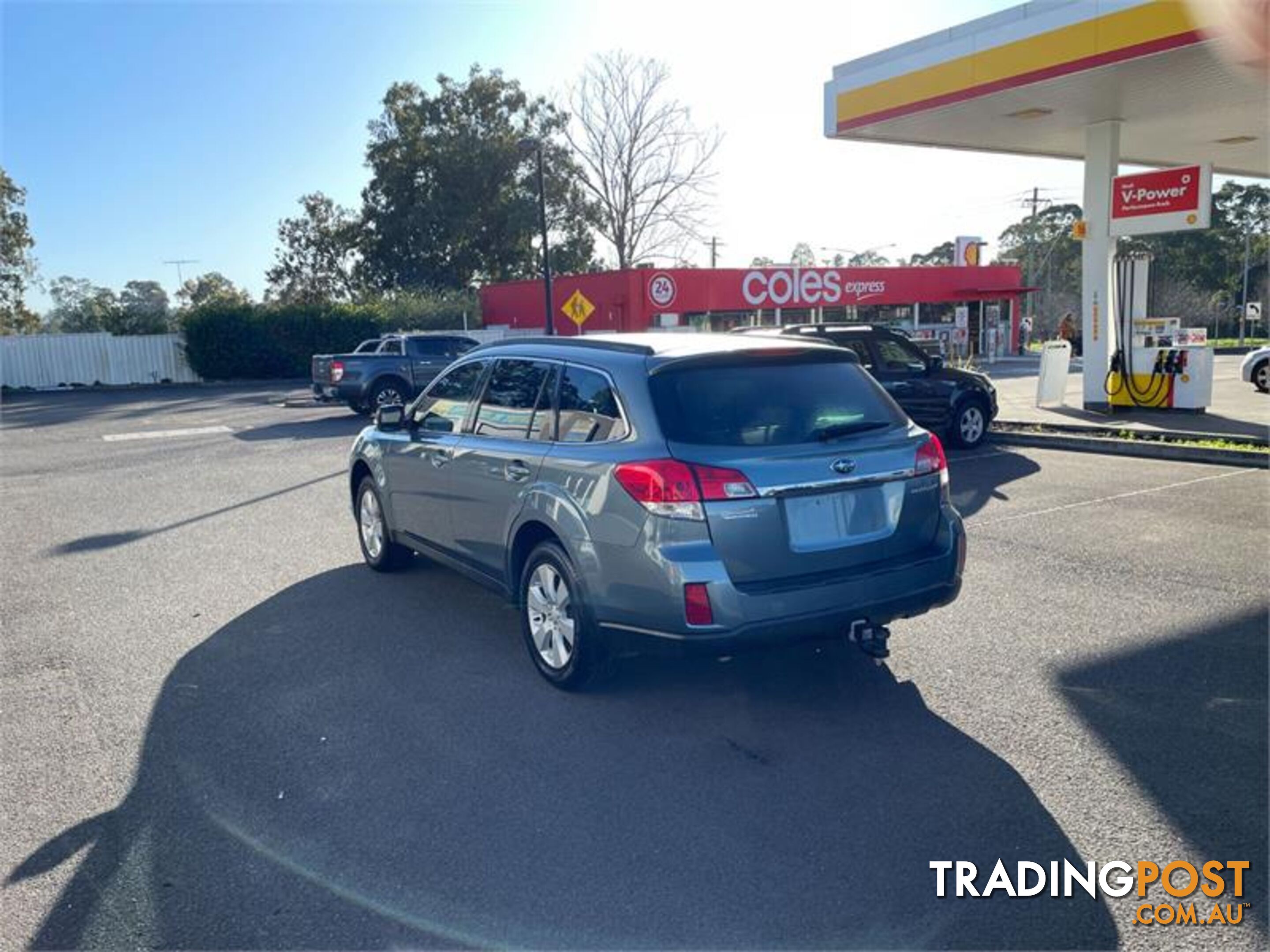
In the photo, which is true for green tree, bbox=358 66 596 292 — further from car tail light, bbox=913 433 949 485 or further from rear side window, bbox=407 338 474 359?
car tail light, bbox=913 433 949 485

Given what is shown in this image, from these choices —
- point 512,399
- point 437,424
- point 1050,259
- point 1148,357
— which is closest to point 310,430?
point 437,424

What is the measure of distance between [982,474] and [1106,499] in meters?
1.80

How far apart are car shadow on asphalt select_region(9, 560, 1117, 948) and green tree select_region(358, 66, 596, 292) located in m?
43.5

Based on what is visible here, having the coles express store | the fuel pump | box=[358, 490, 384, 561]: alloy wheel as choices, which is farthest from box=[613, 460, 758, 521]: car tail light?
the coles express store

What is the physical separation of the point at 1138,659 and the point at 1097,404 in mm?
12088

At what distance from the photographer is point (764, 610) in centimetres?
431

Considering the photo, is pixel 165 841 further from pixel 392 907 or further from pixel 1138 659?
pixel 1138 659

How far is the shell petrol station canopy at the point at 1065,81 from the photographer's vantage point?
12016 mm

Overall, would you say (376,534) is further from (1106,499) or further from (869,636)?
(1106,499)

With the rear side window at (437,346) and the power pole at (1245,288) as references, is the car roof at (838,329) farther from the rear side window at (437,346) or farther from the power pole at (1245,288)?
the power pole at (1245,288)

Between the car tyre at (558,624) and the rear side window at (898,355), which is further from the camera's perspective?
the rear side window at (898,355)

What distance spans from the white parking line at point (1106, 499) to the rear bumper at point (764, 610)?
3.98m

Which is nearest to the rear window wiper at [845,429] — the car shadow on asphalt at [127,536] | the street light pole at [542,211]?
the car shadow on asphalt at [127,536]

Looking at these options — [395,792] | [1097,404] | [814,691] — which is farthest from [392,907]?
[1097,404]
